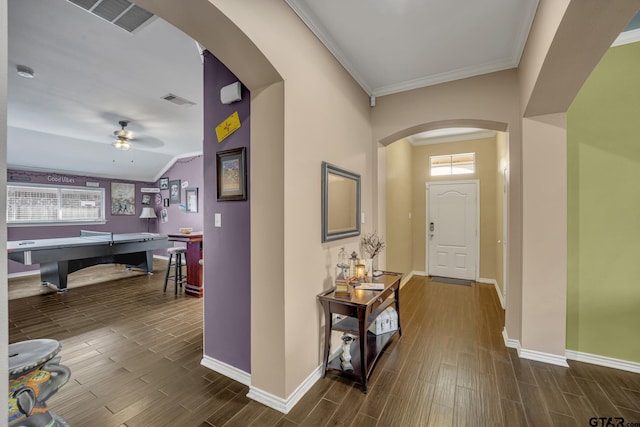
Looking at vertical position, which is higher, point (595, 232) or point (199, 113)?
point (199, 113)

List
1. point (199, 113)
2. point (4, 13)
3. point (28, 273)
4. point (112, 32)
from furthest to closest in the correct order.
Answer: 1. point (28, 273)
2. point (199, 113)
3. point (112, 32)
4. point (4, 13)

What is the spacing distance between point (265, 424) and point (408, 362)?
136 centimetres

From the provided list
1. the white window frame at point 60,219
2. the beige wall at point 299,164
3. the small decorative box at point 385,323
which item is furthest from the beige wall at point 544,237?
the white window frame at point 60,219

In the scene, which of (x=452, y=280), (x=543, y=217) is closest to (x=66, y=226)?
(x=452, y=280)

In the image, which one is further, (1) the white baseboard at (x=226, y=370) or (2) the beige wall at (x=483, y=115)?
(2) the beige wall at (x=483, y=115)

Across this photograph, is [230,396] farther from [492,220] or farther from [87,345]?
[492,220]

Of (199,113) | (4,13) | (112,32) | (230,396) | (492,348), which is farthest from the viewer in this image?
(199,113)

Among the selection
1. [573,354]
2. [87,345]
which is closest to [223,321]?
[87,345]

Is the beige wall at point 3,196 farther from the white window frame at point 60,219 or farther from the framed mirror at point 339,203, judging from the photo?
the white window frame at point 60,219

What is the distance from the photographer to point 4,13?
712 mm

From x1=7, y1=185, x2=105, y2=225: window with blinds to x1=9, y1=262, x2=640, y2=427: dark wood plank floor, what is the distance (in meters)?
3.96

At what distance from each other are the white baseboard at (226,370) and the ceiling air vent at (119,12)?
2838 mm

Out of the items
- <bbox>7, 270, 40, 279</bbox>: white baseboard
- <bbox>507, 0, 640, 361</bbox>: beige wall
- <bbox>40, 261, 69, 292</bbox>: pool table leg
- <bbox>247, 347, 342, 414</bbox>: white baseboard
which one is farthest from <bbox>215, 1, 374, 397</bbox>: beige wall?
<bbox>7, 270, 40, 279</bbox>: white baseboard

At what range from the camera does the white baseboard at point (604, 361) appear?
224 cm
